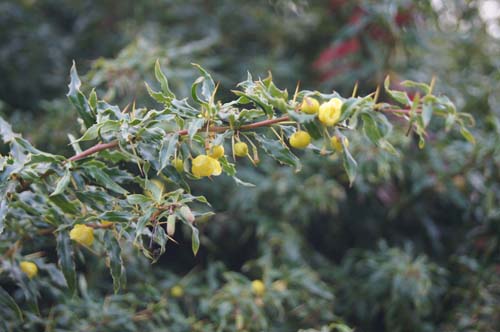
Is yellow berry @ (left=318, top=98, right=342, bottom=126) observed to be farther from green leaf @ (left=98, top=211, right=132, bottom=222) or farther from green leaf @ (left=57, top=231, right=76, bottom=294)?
green leaf @ (left=57, top=231, right=76, bottom=294)

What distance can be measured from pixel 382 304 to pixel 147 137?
4.63 ft

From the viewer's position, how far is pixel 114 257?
111 centimetres

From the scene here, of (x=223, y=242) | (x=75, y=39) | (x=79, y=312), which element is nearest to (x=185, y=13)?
(x=75, y=39)

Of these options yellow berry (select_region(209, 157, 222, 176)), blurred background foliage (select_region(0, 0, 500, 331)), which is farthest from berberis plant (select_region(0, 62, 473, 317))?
blurred background foliage (select_region(0, 0, 500, 331))

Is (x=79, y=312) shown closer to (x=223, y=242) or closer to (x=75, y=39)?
(x=223, y=242)

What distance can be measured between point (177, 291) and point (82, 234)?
2.63ft

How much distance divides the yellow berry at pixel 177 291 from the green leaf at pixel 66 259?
0.76 m

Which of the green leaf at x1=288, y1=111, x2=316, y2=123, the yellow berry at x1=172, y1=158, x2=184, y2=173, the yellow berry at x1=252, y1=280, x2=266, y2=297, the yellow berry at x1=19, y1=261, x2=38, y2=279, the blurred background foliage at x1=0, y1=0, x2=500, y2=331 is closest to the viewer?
the green leaf at x1=288, y1=111, x2=316, y2=123

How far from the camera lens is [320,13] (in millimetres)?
2760

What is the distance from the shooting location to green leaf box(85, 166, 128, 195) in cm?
109

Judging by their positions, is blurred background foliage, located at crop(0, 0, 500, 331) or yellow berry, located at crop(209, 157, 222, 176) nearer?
yellow berry, located at crop(209, 157, 222, 176)

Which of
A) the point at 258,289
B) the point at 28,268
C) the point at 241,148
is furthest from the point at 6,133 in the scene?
the point at 258,289

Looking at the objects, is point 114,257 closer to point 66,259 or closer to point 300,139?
point 66,259

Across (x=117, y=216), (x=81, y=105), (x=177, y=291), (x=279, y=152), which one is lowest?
(x=177, y=291)
